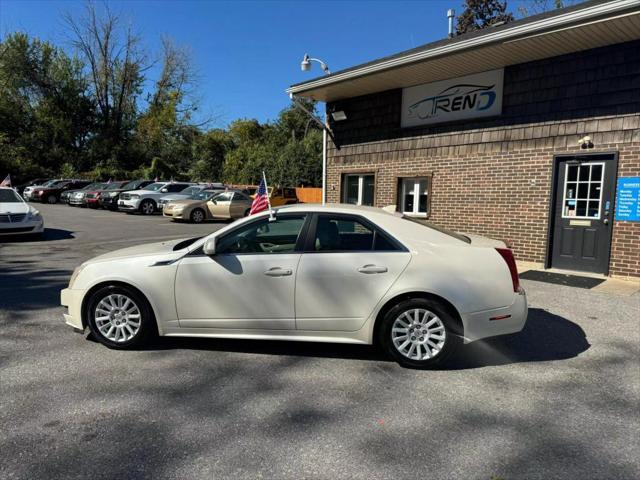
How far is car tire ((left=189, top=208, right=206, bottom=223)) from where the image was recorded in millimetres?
19447

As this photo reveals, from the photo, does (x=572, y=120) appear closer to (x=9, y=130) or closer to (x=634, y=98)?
(x=634, y=98)

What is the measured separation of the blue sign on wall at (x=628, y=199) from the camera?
8047mm

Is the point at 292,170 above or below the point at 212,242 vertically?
above

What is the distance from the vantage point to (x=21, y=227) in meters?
12.3

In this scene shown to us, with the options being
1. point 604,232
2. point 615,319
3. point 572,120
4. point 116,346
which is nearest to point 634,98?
point 572,120

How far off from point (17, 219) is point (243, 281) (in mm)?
10886

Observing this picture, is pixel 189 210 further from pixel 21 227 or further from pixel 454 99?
pixel 454 99

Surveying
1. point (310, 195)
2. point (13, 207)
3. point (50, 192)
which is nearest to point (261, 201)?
point (13, 207)

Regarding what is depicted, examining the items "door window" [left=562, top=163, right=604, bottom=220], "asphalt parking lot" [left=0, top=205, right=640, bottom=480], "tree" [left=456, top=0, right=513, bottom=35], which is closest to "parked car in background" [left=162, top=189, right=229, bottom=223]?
"asphalt parking lot" [left=0, top=205, right=640, bottom=480]

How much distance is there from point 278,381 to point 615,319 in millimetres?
4553

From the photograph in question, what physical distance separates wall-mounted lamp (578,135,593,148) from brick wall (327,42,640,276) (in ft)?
0.28

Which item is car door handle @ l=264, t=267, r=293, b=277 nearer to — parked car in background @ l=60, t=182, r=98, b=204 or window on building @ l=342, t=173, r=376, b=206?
window on building @ l=342, t=173, r=376, b=206

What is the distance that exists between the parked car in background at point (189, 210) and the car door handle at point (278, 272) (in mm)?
15752

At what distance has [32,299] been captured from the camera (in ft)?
21.2
